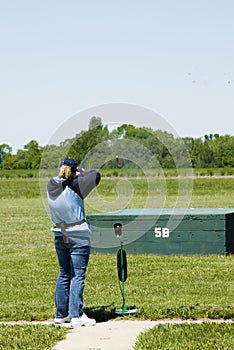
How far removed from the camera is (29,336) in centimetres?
788

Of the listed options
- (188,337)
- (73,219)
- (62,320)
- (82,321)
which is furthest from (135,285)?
(188,337)

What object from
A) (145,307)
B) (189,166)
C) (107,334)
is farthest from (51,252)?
(107,334)

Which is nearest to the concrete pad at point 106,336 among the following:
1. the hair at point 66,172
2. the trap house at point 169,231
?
the hair at point 66,172

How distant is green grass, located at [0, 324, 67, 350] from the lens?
24.5 feet

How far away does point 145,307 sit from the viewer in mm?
9344

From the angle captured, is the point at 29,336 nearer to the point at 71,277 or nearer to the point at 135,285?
the point at 71,277

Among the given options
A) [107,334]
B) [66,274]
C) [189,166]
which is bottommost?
[107,334]

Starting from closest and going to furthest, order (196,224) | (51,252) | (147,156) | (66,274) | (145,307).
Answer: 1. (66,274)
2. (145,307)
3. (147,156)
4. (196,224)
5. (51,252)

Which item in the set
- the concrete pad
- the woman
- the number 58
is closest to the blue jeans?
the woman

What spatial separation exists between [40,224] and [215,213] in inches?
435

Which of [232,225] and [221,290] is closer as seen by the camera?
[221,290]

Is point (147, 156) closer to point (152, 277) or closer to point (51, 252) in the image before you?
point (152, 277)

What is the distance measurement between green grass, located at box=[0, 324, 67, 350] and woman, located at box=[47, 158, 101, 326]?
387 mm

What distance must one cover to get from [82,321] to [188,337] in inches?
49.4
